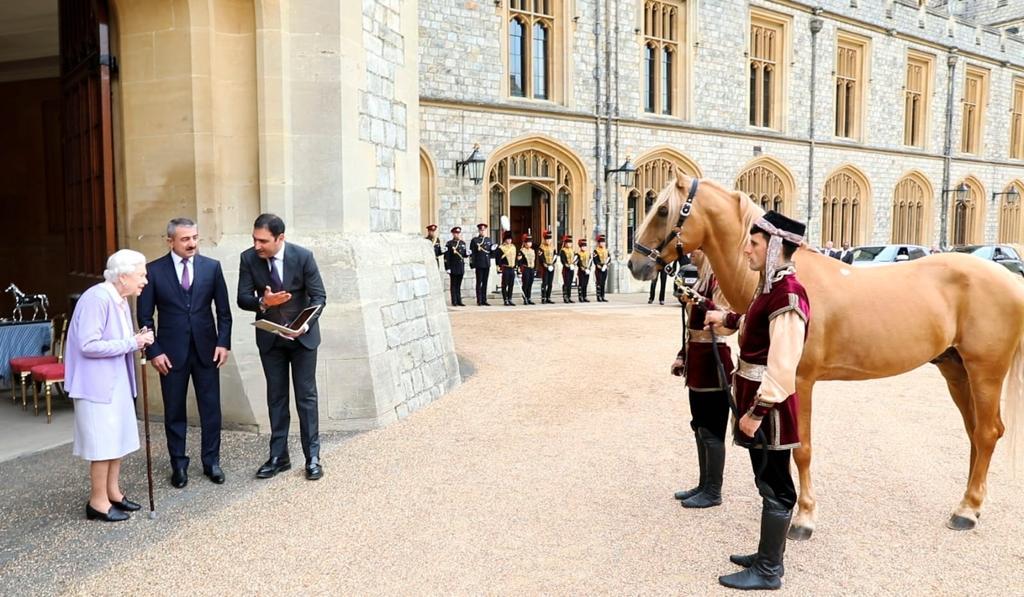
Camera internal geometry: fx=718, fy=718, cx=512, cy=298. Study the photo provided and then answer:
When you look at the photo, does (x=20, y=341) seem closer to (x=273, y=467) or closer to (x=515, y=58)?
(x=273, y=467)

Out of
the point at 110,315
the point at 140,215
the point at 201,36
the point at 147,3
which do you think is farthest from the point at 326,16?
the point at 110,315

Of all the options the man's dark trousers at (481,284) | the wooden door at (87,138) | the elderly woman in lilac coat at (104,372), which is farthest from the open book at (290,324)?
the man's dark trousers at (481,284)

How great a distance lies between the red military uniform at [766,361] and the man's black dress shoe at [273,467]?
286 cm

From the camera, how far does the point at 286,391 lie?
452cm

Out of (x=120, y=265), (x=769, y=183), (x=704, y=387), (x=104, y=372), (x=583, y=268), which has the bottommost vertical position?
(x=704, y=387)

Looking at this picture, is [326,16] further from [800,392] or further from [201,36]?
[800,392]

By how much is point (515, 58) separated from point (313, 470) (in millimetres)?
13694

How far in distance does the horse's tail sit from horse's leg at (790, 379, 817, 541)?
1276 millimetres

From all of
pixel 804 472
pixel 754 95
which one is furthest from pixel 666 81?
pixel 804 472

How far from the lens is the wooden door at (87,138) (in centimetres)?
529

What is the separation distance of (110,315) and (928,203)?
1112 inches

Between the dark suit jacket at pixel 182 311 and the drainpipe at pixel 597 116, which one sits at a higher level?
the drainpipe at pixel 597 116

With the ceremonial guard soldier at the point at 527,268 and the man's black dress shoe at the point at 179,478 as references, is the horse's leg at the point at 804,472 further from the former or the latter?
the ceremonial guard soldier at the point at 527,268

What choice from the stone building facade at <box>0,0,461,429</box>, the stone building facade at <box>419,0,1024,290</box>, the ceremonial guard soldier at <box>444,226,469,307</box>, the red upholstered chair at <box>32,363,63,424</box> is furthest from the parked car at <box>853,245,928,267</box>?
the red upholstered chair at <box>32,363,63,424</box>
